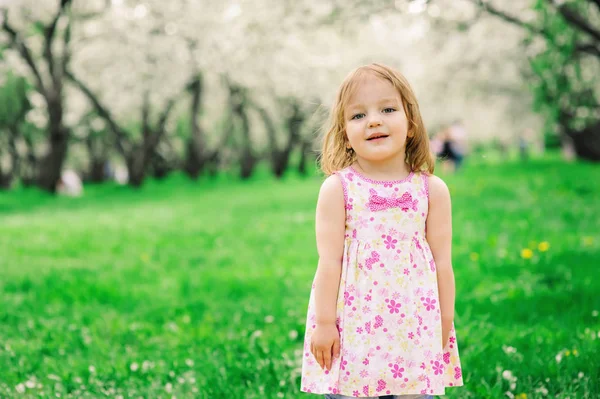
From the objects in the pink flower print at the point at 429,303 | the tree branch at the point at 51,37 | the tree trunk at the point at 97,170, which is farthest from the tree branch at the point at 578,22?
the tree trunk at the point at 97,170

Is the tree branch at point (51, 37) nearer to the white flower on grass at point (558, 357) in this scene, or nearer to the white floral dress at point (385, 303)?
the white flower on grass at point (558, 357)

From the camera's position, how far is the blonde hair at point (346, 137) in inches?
108

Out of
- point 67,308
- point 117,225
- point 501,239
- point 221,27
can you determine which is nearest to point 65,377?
point 67,308

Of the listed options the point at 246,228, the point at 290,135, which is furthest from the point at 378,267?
the point at 290,135

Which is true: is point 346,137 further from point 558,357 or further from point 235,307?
point 235,307

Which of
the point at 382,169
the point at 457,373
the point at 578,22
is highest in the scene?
the point at 578,22

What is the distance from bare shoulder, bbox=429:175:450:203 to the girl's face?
8.2 inches

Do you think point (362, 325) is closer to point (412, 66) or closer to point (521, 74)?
point (521, 74)

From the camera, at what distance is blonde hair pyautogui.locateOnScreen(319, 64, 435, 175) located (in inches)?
108

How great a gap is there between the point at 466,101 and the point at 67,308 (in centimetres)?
2518

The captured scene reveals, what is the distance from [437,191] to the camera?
2.77m

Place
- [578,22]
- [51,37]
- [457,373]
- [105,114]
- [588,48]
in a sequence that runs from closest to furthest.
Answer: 1. [457,373]
2. [578,22]
3. [588,48]
4. [51,37]
5. [105,114]

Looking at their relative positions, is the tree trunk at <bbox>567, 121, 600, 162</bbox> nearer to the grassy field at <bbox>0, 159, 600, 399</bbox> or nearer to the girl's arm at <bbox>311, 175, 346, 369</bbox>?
the grassy field at <bbox>0, 159, 600, 399</bbox>

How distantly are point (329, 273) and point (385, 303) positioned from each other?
0.25m
